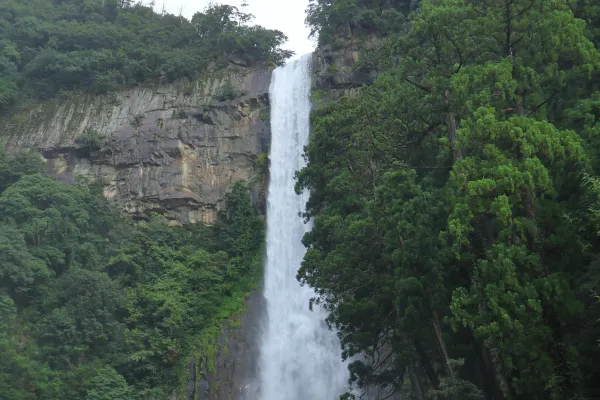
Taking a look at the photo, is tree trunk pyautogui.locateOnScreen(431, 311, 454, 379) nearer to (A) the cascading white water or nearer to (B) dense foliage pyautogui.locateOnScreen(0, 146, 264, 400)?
(A) the cascading white water

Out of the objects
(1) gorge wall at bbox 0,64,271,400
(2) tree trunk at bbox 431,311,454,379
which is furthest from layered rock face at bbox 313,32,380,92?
(2) tree trunk at bbox 431,311,454,379

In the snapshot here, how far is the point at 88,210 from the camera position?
81.0 ft

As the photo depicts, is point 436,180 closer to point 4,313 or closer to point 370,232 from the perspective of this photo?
point 370,232

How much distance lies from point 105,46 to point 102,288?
16274 mm

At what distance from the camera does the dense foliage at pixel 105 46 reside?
30719 mm

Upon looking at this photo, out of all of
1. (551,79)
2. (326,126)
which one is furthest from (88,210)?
(551,79)

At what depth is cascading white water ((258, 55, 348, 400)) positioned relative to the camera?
21594 mm

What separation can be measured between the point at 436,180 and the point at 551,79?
295 centimetres

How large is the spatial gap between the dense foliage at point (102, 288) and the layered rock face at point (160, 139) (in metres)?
1.14

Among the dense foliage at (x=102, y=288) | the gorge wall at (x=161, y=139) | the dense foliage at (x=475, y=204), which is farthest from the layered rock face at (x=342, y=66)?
the dense foliage at (x=475, y=204)

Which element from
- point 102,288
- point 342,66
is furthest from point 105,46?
point 102,288

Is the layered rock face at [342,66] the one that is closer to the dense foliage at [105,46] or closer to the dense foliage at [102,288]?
the dense foliage at [105,46]

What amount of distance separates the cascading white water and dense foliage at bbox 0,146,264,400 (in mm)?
1040

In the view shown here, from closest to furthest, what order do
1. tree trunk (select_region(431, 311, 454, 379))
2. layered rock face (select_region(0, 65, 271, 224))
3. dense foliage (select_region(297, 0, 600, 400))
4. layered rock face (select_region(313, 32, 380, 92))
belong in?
dense foliage (select_region(297, 0, 600, 400)), tree trunk (select_region(431, 311, 454, 379)), layered rock face (select_region(0, 65, 271, 224)), layered rock face (select_region(313, 32, 380, 92))
